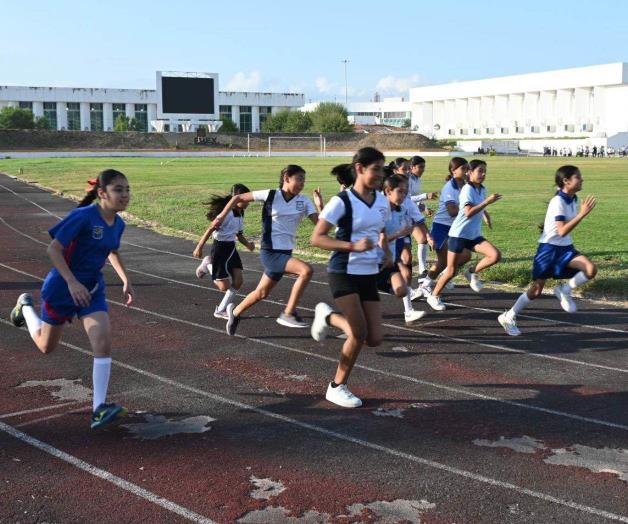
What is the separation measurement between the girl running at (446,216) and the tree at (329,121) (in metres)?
98.3

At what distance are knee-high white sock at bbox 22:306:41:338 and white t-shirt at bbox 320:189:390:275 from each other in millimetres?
2457

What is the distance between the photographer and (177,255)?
16.0 m

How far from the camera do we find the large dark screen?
94062 mm

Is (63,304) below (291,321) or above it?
above

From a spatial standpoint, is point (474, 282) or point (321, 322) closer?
point (321, 322)

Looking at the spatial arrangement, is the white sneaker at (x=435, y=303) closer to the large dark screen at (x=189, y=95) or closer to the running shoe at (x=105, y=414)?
the running shoe at (x=105, y=414)

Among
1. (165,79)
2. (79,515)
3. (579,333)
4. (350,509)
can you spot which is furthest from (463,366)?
(165,79)

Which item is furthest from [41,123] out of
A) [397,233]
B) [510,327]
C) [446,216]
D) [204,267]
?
[510,327]

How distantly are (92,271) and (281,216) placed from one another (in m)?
3.00

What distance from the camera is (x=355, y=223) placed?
636cm

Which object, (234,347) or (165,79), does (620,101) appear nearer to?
(165,79)

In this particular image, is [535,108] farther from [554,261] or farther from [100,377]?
[100,377]

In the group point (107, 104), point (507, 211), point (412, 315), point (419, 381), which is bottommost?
point (419, 381)

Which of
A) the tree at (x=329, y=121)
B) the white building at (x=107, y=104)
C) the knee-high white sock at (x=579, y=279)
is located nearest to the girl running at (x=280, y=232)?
the knee-high white sock at (x=579, y=279)
